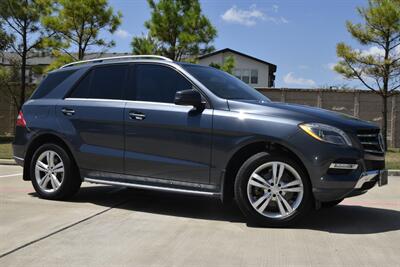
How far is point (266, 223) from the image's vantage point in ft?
17.8

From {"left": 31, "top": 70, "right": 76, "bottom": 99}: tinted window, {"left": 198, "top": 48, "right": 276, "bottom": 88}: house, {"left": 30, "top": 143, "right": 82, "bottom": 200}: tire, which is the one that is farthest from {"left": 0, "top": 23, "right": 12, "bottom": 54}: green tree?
{"left": 198, "top": 48, "right": 276, "bottom": 88}: house

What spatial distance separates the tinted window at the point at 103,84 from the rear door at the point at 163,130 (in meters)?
0.18

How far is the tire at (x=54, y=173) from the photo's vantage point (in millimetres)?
6770

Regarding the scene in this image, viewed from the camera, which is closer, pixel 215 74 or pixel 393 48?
pixel 215 74

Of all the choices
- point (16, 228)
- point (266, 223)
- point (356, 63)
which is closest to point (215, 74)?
point (266, 223)

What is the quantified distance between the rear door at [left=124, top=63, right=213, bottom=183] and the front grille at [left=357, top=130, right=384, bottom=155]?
Answer: 160cm

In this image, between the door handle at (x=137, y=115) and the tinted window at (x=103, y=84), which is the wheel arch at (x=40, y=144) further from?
the door handle at (x=137, y=115)

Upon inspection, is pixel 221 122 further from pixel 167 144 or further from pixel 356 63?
pixel 356 63

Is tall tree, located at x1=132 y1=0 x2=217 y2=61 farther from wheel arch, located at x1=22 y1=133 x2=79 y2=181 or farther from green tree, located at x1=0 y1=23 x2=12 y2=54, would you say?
wheel arch, located at x1=22 y1=133 x2=79 y2=181

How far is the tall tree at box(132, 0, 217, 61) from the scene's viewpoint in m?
20.3

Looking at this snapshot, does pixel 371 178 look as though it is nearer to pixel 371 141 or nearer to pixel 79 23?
pixel 371 141

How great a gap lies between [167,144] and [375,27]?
16.1m

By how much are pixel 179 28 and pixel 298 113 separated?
15.7m

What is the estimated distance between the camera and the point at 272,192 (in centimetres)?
541
